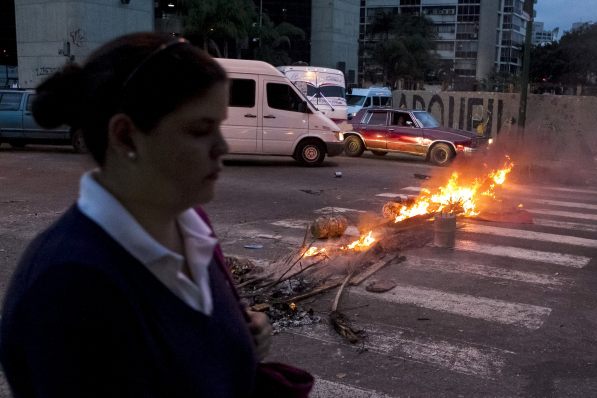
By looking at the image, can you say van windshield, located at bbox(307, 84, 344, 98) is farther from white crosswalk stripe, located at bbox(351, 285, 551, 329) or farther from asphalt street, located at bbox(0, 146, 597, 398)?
white crosswalk stripe, located at bbox(351, 285, 551, 329)

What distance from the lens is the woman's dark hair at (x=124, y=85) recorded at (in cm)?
123

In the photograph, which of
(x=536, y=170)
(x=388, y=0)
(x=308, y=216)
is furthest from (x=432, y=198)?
(x=388, y=0)

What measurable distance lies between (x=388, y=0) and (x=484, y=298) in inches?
4723

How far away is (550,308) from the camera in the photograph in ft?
19.0

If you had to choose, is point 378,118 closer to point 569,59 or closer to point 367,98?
point 367,98

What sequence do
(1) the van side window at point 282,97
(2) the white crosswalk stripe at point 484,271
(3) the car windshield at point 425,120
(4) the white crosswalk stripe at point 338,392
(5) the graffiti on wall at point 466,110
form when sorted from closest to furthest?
(4) the white crosswalk stripe at point 338,392 < (2) the white crosswalk stripe at point 484,271 < (1) the van side window at point 282,97 < (3) the car windshield at point 425,120 < (5) the graffiti on wall at point 466,110

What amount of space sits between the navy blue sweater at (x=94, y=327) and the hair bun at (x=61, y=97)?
0.21 meters

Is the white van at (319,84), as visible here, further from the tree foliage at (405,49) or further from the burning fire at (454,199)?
the tree foliage at (405,49)

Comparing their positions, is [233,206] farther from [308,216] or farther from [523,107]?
[523,107]

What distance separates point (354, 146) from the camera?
18984 millimetres

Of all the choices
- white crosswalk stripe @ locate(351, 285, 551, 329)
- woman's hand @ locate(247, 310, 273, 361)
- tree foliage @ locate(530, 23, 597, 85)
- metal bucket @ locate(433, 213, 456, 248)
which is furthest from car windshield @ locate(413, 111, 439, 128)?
tree foliage @ locate(530, 23, 597, 85)

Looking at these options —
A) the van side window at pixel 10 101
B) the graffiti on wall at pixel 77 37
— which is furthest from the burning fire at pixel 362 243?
the graffiti on wall at pixel 77 37

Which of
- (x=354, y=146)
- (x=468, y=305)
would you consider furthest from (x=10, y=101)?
(x=468, y=305)

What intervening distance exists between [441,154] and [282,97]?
4772 millimetres
